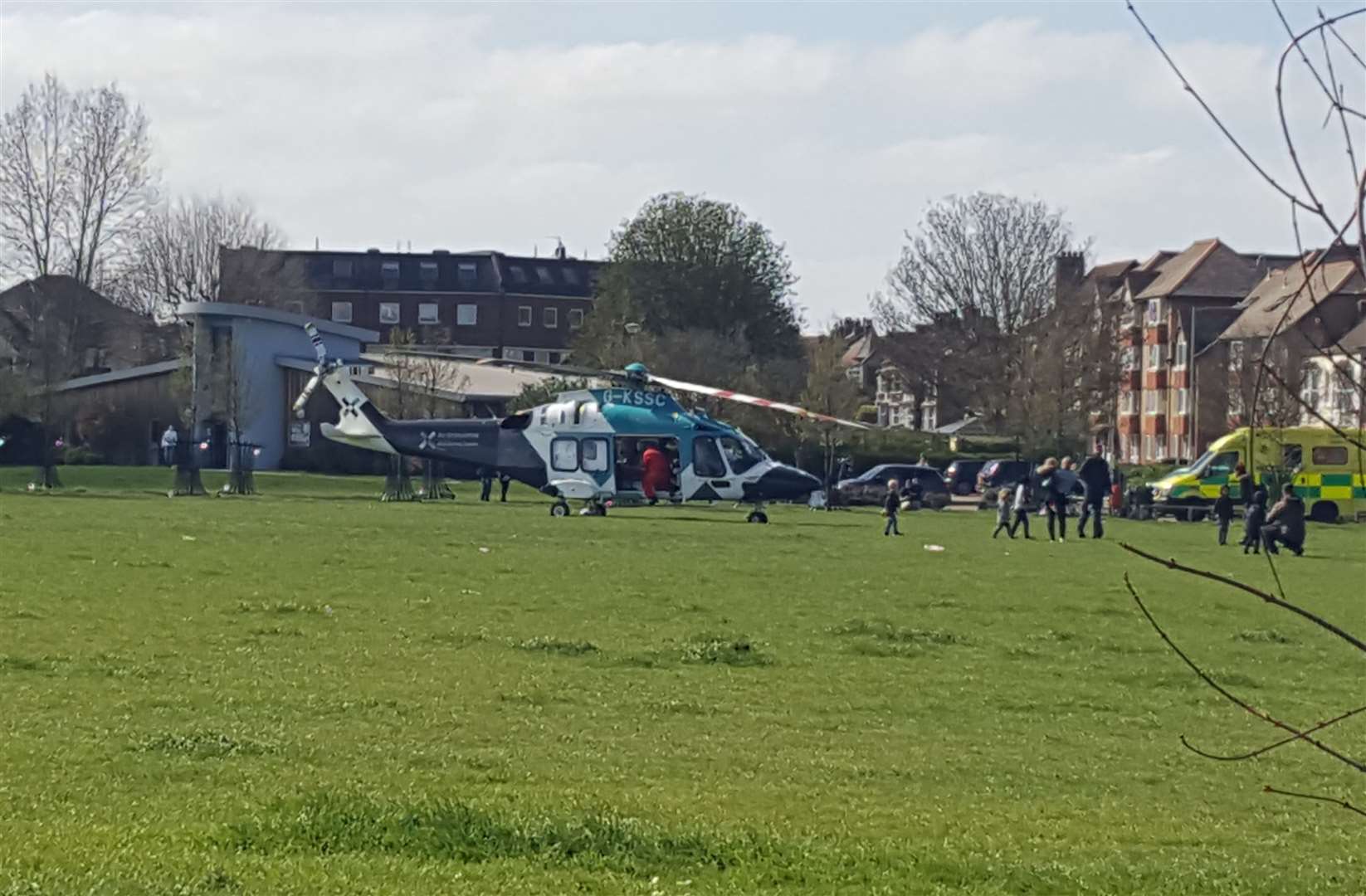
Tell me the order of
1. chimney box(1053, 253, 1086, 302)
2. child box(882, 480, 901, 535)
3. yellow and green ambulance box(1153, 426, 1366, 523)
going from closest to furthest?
child box(882, 480, 901, 535)
yellow and green ambulance box(1153, 426, 1366, 523)
chimney box(1053, 253, 1086, 302)

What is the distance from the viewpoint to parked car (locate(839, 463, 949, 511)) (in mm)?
61219

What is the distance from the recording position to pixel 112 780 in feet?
32.2

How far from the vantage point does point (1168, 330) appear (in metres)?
100

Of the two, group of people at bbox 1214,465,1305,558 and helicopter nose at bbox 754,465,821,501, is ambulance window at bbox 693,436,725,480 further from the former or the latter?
group of people at bbox 1214,465,1305,558

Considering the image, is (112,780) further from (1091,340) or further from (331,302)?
(331,302)

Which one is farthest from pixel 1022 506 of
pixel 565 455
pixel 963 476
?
pixel 963 476

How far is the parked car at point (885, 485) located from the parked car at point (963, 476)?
29.9 feet

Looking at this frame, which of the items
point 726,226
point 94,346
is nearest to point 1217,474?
point 726,226

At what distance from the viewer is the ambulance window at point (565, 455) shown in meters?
42.1

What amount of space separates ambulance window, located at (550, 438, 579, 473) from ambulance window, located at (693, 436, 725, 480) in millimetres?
2568

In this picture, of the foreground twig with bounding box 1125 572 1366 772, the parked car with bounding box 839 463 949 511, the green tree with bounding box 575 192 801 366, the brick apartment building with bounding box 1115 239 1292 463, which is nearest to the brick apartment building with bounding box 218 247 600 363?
the green tree with bounding box 575 192 801 366

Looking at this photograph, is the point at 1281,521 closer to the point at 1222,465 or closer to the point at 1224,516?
the point at 1224,516

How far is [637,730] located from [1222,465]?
44086 mm

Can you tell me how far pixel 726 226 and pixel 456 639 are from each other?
261 ft
